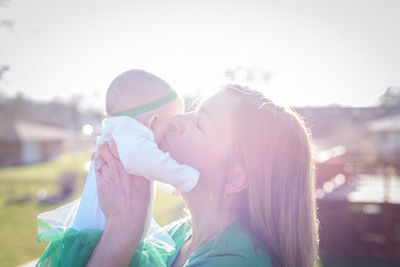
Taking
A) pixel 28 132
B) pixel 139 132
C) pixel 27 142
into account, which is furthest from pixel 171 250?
pixel 28 132

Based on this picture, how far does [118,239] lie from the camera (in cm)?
165

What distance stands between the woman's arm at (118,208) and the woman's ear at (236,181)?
0.47 metres

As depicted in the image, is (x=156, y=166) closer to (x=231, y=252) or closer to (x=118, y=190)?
(x=118, y=190)

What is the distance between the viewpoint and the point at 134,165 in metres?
1.70

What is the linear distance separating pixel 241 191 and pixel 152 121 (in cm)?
69

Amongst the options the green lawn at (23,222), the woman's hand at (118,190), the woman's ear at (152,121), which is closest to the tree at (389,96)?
the woman's ear at (152,121)

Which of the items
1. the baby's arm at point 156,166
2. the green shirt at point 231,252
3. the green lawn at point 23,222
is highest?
the baby's arm at point 156,166

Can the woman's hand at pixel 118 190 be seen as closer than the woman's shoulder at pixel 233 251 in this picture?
No

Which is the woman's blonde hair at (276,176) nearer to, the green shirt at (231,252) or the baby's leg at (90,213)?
the green shirt at (231,252)

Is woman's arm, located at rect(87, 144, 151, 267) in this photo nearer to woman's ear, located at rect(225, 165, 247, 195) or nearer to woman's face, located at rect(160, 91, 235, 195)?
woman's face, located at rect(160, 91, 235, 195)

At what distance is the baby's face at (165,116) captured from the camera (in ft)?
6.27

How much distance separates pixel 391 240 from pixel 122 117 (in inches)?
290

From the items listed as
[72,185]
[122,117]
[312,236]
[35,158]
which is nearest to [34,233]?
[72,185]

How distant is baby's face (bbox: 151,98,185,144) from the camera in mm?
1911
